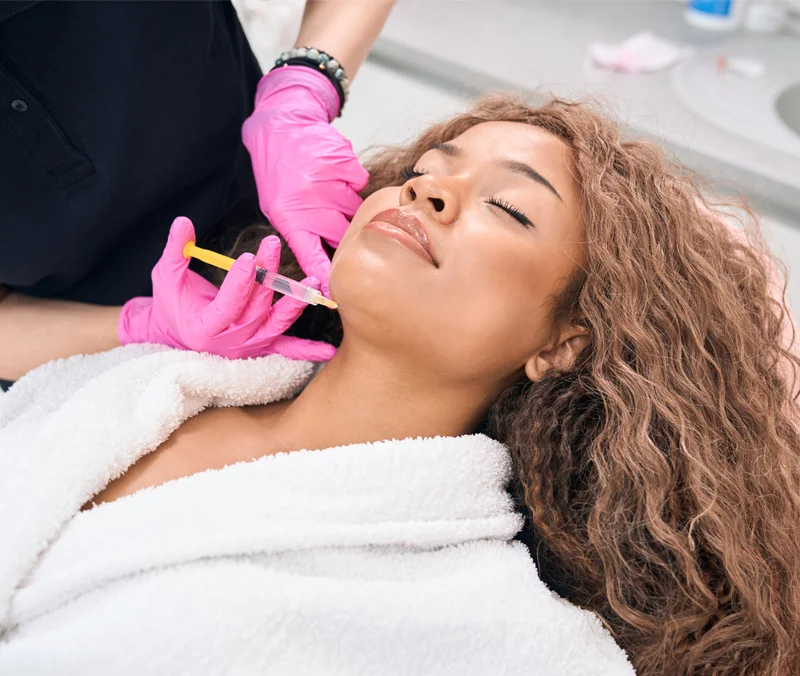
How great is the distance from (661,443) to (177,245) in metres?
0.74

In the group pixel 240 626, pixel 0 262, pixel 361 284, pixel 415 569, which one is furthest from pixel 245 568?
pixel 0 262

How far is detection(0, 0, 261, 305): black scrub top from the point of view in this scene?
1.06 metres

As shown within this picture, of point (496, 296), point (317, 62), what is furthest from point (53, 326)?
point (496, 296)

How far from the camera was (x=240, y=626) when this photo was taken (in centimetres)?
87

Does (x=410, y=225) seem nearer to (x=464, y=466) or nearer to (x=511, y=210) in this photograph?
(x=511, y=210)

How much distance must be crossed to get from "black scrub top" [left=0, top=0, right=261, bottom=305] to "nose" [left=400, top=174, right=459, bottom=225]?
406 mm

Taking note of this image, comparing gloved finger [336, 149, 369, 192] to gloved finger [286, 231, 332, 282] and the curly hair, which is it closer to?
gloved finger [286, 231, 332, 282]

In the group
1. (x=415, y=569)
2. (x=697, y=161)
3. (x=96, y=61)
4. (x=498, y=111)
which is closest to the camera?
(x=415, y=569)

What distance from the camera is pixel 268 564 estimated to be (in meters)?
0.94

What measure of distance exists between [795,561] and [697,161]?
2.94 feet

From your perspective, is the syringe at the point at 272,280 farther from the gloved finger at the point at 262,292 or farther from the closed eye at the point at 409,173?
the closed eye at the point at 409,173

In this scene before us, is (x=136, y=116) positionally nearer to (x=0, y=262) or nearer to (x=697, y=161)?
(x=0, y=262)

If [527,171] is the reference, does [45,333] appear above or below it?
below

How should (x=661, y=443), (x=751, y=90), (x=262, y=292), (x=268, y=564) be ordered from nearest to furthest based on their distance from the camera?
(x=268, y=564) → (x=661, y=443) → (x=262, y=292) → (x=751, y=90)
